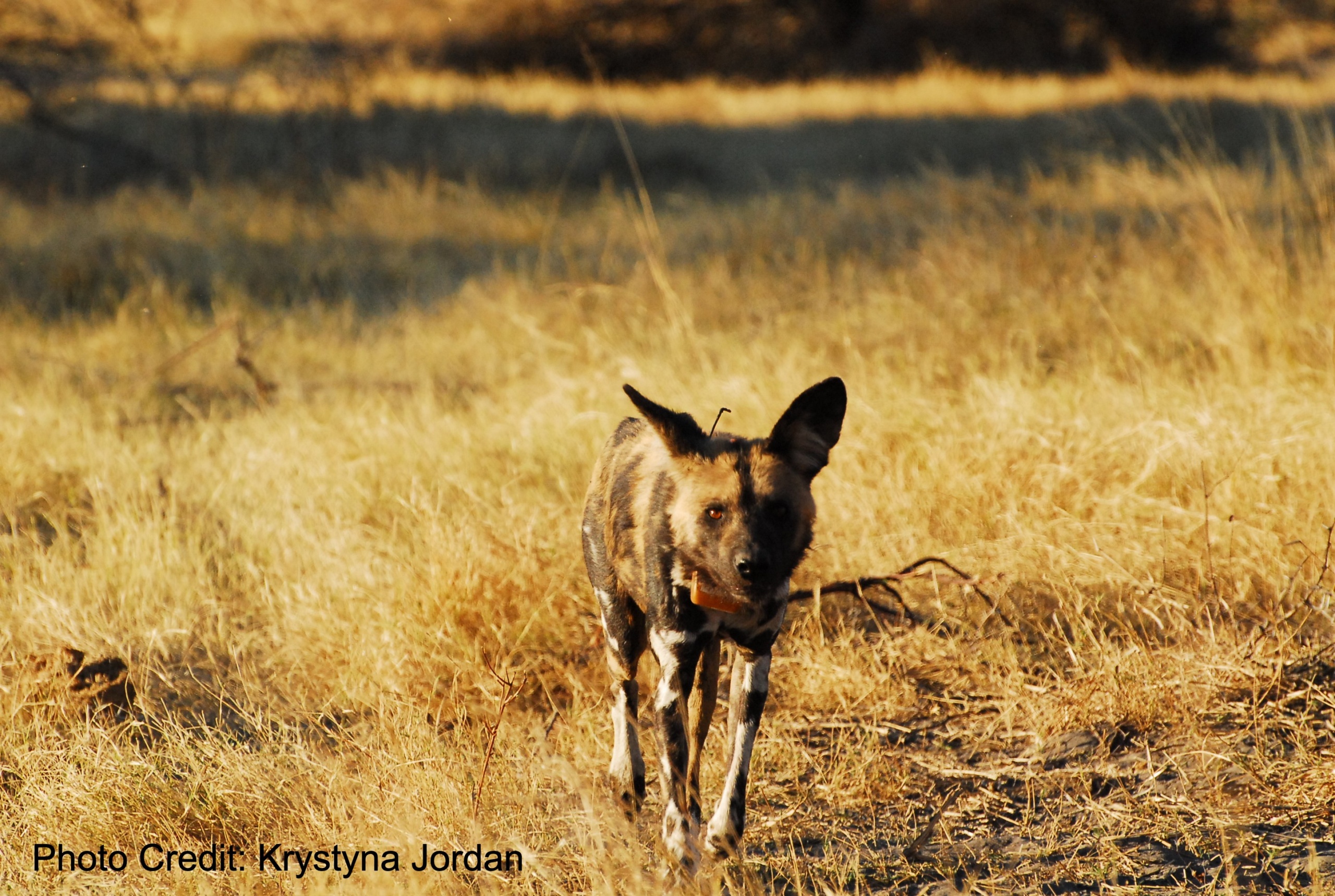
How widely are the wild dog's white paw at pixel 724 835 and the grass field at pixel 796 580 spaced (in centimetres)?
8

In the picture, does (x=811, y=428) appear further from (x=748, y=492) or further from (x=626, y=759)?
(x=626, y=759)

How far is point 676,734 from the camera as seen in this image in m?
2.44

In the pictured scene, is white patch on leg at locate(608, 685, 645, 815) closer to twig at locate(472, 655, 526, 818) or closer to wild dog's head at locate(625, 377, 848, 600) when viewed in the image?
twig at locate(472, 655, 526, 818)

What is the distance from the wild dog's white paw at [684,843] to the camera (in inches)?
96.0

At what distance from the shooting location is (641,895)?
2201 millimetres

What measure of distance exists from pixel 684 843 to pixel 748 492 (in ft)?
2.42

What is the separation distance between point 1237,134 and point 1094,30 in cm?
877

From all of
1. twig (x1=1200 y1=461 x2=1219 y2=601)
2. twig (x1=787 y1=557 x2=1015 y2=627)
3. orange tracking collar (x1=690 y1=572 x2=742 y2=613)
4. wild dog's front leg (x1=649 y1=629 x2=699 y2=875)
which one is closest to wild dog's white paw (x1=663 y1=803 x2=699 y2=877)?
wild dog's front leg (x1=649 y1=629 x2=699 y2=875)

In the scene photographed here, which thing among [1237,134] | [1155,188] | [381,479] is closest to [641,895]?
[381,479]

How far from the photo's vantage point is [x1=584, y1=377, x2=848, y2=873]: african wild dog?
2301mm

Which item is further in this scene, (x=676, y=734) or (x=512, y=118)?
(x=512, y=118)

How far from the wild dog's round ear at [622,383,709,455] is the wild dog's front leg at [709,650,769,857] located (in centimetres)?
44

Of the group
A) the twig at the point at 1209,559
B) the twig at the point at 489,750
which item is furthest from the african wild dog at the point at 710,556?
the twig at the point at 1209,559

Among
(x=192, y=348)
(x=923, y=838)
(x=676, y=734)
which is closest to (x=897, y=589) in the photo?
(x=923, y=838)
